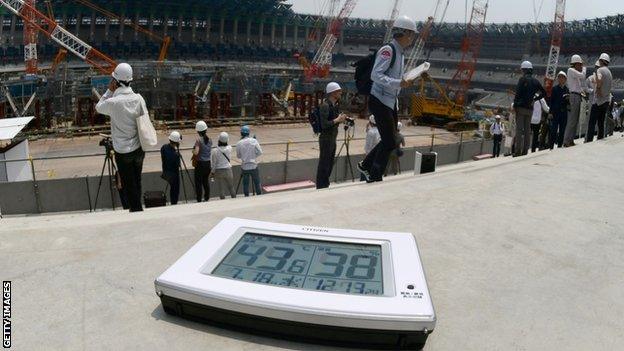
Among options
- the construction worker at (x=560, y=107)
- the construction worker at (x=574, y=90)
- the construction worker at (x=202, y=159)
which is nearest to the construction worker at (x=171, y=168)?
the construction worker at (x=202, y=159)

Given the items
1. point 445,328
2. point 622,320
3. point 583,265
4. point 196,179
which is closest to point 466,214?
point 583,265

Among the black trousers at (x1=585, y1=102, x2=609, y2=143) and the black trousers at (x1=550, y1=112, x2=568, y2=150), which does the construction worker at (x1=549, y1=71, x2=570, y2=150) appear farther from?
the black trousers at (x1=585, y1=102, x2=609, y2=143)

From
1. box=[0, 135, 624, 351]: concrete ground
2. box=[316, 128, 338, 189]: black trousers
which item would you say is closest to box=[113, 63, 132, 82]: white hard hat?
box=[0, 135, 624, 351]: concrete ground

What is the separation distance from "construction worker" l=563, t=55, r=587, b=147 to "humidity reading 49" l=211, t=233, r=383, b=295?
8761 millimetres

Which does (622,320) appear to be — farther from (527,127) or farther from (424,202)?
(527,127)

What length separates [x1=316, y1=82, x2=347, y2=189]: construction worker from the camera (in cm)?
710

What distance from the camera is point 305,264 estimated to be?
274 cm

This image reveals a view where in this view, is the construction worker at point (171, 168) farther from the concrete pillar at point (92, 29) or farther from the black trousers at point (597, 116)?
the concrete pillar at point (92, 29)

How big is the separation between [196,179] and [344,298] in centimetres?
853

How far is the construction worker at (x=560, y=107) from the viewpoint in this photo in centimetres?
1041

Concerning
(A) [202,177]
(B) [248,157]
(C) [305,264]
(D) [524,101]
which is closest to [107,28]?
(A) [202,177]

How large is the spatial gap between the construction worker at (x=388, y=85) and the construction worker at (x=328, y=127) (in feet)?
3.26

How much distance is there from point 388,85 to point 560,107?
644cm

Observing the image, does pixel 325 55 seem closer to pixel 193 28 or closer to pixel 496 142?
pixel 193 28
